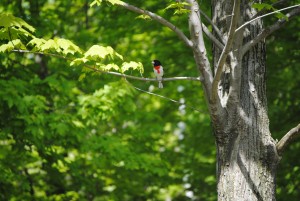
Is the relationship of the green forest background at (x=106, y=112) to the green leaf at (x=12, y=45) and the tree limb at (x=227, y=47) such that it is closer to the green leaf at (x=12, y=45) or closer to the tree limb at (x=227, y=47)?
the green leaf at (x=12, y=45)

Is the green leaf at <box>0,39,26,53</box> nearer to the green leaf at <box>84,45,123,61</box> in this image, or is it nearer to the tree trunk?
the green leaf at <box>84,45,123,61</box>

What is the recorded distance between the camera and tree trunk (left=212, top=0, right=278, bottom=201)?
11.4ft

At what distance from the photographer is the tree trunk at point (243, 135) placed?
348 centimetres

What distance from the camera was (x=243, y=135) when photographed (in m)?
3.54

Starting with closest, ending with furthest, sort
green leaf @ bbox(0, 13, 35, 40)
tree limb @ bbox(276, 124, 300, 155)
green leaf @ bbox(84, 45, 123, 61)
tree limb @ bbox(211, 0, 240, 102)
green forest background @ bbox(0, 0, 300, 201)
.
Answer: tree limb @ bbox(211, 0, 240, 102)
green leaf @ bbox(0, 13, 35, 40)
green leaf @ bbox(84, 45, 123, 61)
tree limb @ bbox(276, 124, 300, 155)
green forest background @ bbox(0, 0, 300, 201)

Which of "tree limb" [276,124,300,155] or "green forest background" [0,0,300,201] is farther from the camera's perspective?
"green forest background" [0,0,300,201]

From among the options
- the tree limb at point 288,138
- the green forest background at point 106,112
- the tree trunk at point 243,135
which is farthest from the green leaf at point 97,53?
the green forest background at point 106,112

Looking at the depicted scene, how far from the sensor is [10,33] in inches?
136

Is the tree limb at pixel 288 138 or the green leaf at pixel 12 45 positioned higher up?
the green leaf at pixel 12 45

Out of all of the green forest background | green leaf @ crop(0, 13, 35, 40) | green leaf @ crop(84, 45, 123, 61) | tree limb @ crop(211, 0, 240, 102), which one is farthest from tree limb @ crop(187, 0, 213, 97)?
the green forest background

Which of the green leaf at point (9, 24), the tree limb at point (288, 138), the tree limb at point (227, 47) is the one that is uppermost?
the green leaf at point (9, 24)

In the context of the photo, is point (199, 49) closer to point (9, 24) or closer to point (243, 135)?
point (243, 135)

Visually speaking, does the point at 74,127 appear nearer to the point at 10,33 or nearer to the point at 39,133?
the point at 39,133

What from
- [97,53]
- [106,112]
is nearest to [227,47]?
[97,53]
